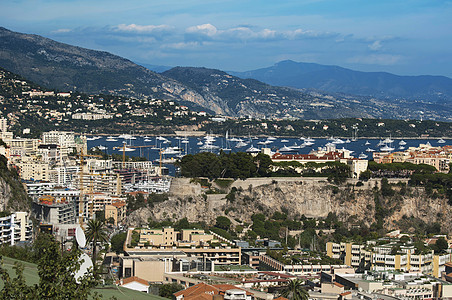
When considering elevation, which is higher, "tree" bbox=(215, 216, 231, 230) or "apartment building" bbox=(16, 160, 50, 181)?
"apartment building" bbox=(16, 160, 50, 181)

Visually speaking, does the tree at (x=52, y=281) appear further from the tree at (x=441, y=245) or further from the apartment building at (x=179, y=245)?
the tree at (x=441, y=245)

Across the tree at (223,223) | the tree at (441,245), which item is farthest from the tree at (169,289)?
the tree at (223,223)

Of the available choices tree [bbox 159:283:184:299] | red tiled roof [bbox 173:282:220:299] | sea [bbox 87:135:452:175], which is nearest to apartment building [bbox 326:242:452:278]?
tree [bbox 159:283:184:299]

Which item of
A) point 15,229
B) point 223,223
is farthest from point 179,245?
point 223,223

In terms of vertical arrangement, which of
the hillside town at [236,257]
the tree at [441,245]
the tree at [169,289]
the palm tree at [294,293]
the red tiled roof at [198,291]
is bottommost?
the tree at [441,245]

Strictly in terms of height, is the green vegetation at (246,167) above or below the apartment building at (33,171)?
above

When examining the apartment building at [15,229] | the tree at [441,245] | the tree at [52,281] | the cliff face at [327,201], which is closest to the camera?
the tree at [52,281]

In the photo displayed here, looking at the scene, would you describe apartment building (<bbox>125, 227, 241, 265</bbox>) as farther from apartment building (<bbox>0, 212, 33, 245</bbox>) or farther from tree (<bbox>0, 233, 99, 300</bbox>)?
tree (<bbox>0, 233, 99, 300</bbox>)
